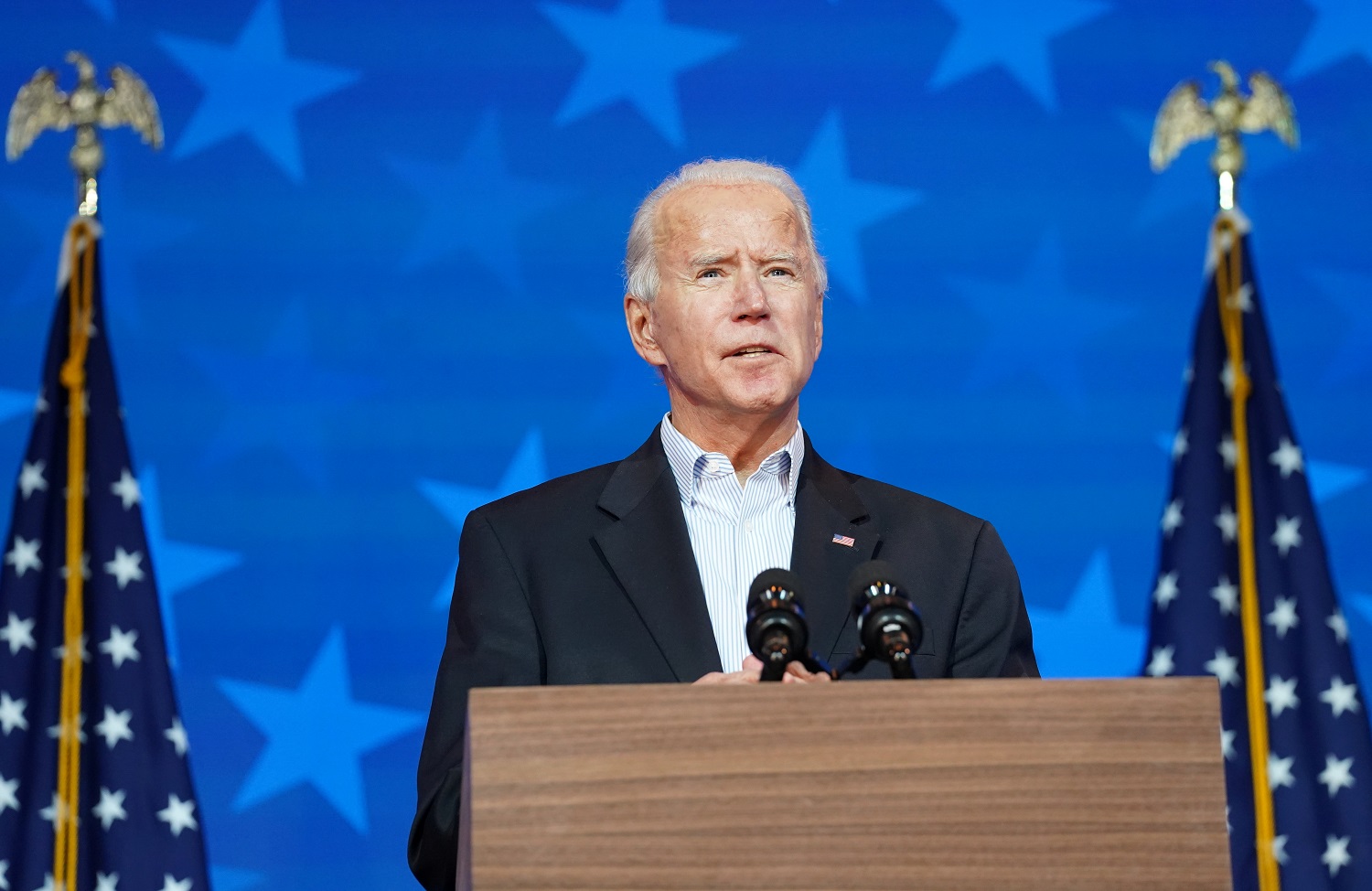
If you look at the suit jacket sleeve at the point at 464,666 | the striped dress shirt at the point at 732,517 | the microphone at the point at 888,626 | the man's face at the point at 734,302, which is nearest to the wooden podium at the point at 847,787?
the microphone at the point at 888,626

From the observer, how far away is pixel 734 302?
2.44m

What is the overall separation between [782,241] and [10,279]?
2327mm

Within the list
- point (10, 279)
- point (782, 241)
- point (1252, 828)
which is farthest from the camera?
point (10, 279)

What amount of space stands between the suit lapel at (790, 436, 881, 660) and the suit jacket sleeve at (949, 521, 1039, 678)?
0.52ft

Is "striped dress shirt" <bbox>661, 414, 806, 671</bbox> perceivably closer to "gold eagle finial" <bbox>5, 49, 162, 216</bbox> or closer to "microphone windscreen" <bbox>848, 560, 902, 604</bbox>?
"microphone windscreen" <bbox>848, 560, 902, 604</bbox>

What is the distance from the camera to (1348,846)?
359 centimetres

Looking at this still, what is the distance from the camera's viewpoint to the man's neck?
8.13 feet

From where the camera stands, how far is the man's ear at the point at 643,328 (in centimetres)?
261

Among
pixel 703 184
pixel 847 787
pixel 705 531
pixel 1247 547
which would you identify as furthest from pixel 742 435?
pixel 1247 547

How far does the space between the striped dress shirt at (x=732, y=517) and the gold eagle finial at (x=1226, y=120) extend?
1879 millimetres

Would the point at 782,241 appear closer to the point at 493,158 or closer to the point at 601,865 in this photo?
the point at 601,865

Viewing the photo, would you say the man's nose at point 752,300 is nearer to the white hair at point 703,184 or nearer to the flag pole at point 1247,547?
the white hair at point 703,184

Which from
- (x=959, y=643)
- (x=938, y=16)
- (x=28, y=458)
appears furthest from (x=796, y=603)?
(x=938, y=16)

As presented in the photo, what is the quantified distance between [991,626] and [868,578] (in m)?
0.66
